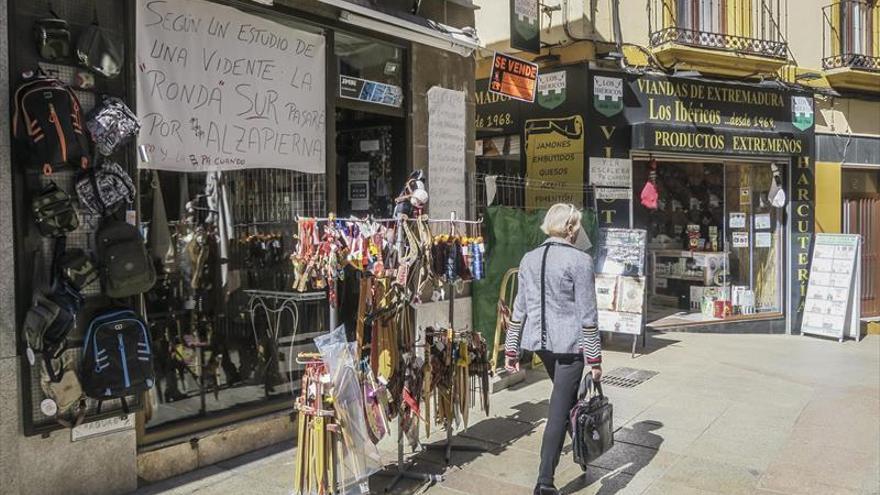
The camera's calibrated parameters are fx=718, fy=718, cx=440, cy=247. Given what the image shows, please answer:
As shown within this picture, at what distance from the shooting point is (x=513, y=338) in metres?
4.86

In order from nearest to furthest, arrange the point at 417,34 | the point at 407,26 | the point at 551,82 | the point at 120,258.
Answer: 1. the point at 120,258
2. the point at 407,26
3. the point at 417,34
4. the point at 551,82

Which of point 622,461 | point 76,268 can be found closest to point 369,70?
point 76,268

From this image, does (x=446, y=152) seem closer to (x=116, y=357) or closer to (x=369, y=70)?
(x=369, y=70)

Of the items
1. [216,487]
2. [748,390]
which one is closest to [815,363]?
[748,390]

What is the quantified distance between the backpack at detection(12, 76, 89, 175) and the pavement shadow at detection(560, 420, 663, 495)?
3.77 metres

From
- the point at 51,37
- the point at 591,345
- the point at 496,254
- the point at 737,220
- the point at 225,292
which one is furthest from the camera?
the point at 737,220

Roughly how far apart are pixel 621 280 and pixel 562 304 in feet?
16.7

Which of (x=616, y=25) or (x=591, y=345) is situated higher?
(x=616, y=25)

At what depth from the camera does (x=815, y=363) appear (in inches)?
372

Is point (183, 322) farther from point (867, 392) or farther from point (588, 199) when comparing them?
point (867, 392)

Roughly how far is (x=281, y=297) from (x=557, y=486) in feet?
9.02

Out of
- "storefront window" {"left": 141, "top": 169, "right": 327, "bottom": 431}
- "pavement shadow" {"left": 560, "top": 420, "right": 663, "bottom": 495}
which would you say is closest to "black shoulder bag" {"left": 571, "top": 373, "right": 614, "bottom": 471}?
"pavement shadow" {"left": 560, "top": 420, "right": 663, "bottom": 495}

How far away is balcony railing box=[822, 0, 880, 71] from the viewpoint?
1262 cm

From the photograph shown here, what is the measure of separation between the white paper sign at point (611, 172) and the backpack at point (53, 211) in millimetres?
7653
